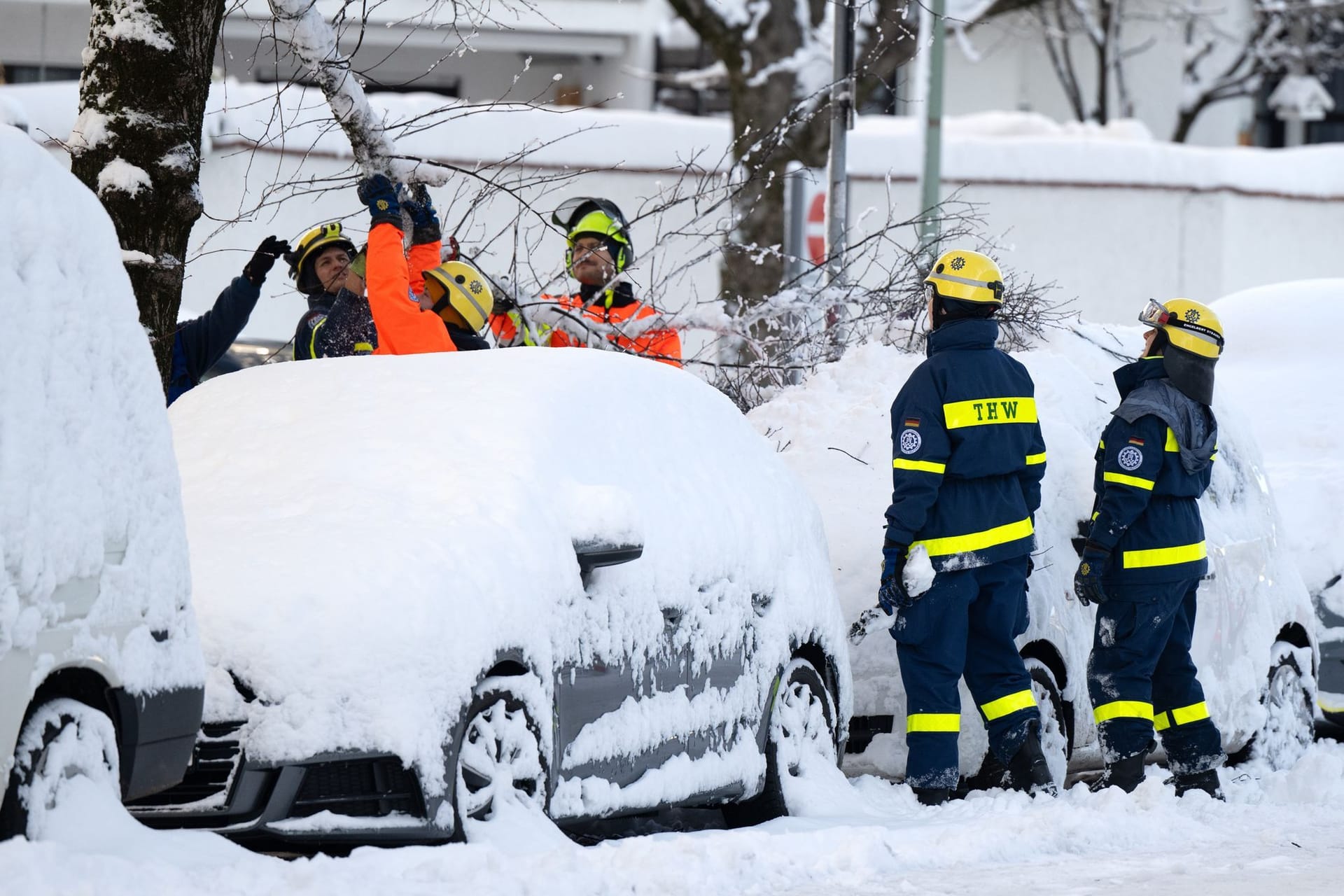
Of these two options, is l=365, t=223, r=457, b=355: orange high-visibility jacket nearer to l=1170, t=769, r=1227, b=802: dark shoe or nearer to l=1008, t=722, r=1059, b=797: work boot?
l=1008, t=722, r=1059, b=797: work boot

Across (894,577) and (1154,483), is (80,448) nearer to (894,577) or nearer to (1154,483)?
(894,577)

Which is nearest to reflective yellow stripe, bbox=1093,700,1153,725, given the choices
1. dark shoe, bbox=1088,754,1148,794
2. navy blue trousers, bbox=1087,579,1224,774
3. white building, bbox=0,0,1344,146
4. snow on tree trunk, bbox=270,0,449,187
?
navy blue trousers, bbox=1087,579,1224,774

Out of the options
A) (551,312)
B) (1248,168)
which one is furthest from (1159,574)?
(1248,168)

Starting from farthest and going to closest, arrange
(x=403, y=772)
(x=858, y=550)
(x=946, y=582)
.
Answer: (x=858, y=550) < (x=946, y=582) < (x=403, y=772)

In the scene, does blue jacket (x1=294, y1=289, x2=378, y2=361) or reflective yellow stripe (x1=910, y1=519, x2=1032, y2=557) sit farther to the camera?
blue jacket (x1=294, y1=289, x2=378, y2=361)

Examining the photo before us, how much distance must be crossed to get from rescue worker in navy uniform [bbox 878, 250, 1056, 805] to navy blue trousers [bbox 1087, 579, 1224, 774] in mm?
442

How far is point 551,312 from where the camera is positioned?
911 centimetres

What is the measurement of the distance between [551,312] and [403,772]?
4.31m

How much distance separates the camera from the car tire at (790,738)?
659cm

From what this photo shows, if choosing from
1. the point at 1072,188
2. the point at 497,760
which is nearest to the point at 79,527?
the point at 497,760

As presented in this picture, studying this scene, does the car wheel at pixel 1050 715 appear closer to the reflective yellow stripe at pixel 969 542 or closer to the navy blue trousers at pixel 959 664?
the navy blue trousers at pixel 959 664

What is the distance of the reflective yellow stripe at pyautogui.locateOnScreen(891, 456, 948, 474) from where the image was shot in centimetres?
706

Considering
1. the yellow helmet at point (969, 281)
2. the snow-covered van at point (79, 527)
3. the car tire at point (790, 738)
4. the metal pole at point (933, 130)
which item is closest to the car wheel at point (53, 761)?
the snow-covered van at point (79, 527)

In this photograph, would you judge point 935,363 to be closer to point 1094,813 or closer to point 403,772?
point 1094,813
